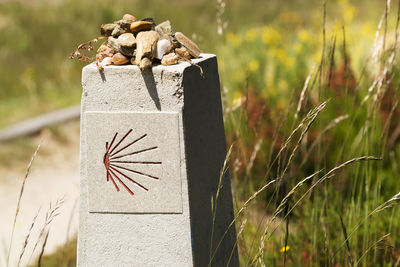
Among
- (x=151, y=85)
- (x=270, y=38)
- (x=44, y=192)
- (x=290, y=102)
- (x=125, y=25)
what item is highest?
(x=270, y=38)

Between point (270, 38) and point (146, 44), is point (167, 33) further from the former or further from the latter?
point (270, 38)

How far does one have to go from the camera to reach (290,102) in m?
2.33

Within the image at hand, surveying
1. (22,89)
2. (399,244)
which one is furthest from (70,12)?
(399,244)

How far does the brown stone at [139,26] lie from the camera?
1.96m

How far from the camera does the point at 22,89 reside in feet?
25.5

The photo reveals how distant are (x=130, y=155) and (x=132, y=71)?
27cm

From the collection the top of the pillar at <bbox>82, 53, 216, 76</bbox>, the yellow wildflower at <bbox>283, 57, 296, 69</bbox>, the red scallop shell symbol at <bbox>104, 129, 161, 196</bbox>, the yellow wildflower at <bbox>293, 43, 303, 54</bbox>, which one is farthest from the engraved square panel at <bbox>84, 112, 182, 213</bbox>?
the yellow wildflower at <bbox>293, 43, 303, 54</bbox>

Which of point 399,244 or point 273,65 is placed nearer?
point 399,244

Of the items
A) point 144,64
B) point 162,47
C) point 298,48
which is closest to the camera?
point 144,64

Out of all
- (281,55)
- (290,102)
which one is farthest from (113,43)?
(281,55)

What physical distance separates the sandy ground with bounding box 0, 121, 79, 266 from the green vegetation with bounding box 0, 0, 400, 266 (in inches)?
40.7

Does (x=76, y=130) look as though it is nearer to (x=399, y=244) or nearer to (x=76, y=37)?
(x=76, y=37)

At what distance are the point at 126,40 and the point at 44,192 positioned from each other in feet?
10.4

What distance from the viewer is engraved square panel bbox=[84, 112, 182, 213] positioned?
185cm
